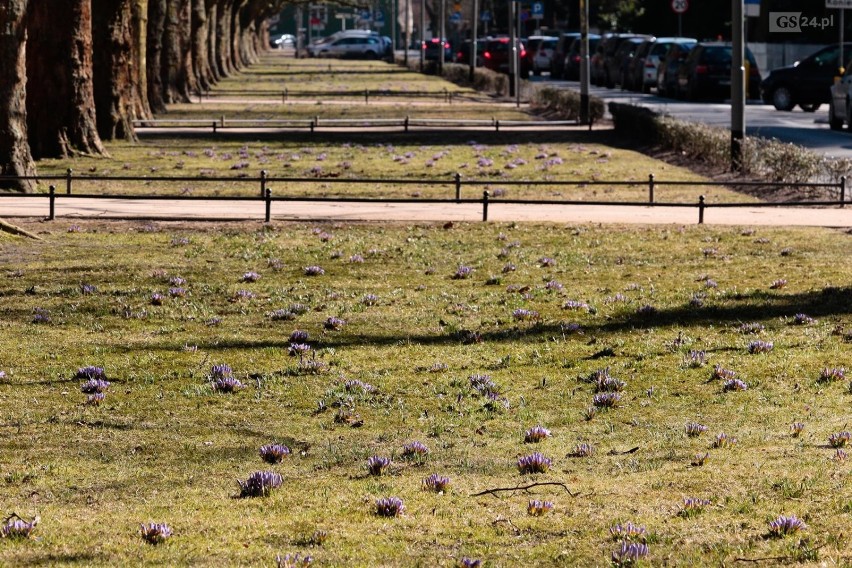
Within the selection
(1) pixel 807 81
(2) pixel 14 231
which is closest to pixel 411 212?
(2) pixel 14 231

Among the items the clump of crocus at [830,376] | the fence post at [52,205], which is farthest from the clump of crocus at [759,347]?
the fence post at [52,205]

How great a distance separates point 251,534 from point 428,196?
17343mm

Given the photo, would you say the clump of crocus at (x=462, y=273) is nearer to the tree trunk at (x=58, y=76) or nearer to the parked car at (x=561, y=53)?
the tree trunk at (x=58, y=76)

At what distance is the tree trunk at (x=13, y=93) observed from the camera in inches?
879

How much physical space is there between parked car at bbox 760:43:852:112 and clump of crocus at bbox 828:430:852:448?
36.2 m

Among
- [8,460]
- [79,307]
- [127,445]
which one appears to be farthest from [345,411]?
[79,307]

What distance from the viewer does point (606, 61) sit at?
64.9 m

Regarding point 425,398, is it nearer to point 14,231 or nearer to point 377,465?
point 377,465

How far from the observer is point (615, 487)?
312 inches

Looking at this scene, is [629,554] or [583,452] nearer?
[629,554]

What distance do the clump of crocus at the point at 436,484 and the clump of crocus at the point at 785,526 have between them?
166cm

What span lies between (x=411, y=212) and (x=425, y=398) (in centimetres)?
1161

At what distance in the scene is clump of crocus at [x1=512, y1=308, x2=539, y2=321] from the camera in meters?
13.6

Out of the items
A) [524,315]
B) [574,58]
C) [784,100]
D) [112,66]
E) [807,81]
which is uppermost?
[574,58]
